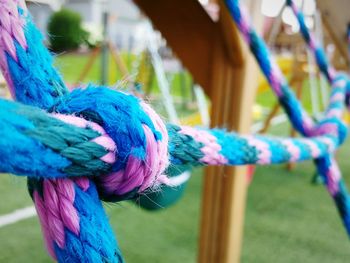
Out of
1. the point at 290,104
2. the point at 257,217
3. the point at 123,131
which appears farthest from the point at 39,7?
the point at 257,217

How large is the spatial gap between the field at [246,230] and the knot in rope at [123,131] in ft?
2.58

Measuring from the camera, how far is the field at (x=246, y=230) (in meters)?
1.28

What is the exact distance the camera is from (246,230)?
1484 millimetres

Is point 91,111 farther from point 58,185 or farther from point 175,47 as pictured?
point 175,47

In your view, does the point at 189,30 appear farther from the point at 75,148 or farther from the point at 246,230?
the point at 246,230

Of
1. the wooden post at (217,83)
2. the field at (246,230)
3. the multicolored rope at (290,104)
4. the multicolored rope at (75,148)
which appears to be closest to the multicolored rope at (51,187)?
the multicolored rope at (75,148)

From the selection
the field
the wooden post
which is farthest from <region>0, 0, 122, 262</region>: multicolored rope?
the field

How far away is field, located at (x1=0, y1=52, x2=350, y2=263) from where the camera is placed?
1.28 m

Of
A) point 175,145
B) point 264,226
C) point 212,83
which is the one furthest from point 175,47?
point 264,226

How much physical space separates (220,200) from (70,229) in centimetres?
59

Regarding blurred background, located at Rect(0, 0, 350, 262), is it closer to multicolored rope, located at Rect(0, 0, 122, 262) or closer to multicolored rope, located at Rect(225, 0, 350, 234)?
multicolored rope, located at Rect(225, 0, 350, 234)

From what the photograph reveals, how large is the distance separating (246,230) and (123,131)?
1.27m

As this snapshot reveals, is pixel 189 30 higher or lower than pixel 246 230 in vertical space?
higher

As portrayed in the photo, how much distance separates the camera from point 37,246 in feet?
4.18
